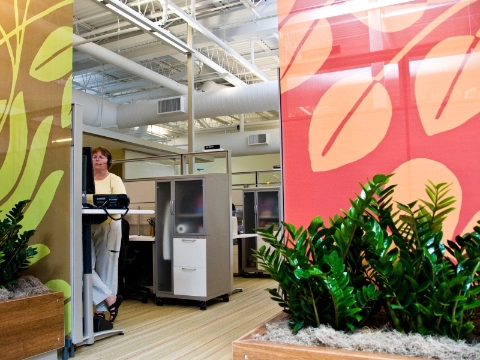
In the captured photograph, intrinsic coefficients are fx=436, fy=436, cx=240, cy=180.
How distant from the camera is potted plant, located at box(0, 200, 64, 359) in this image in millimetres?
2295

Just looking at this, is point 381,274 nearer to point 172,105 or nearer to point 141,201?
point 141,201

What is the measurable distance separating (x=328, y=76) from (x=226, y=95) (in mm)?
5927

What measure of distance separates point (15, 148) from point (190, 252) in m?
2.18

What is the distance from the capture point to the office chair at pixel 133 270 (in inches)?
175

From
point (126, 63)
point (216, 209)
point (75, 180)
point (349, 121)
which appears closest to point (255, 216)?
point (216, 209)

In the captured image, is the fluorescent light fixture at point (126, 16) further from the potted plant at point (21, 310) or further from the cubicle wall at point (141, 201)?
the potted plant at point (21, 310)

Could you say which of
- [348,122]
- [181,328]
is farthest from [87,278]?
[348,122]

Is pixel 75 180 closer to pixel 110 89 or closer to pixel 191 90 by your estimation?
pixel 191 90

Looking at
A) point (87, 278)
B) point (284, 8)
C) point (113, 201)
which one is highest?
point (284, 8)

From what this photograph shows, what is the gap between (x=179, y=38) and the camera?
7180 millimetres

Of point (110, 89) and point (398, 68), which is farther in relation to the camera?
point (110, 89)

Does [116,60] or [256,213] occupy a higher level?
[116,60]

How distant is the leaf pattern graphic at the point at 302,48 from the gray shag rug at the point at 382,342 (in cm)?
134

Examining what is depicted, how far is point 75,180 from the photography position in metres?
2.88
